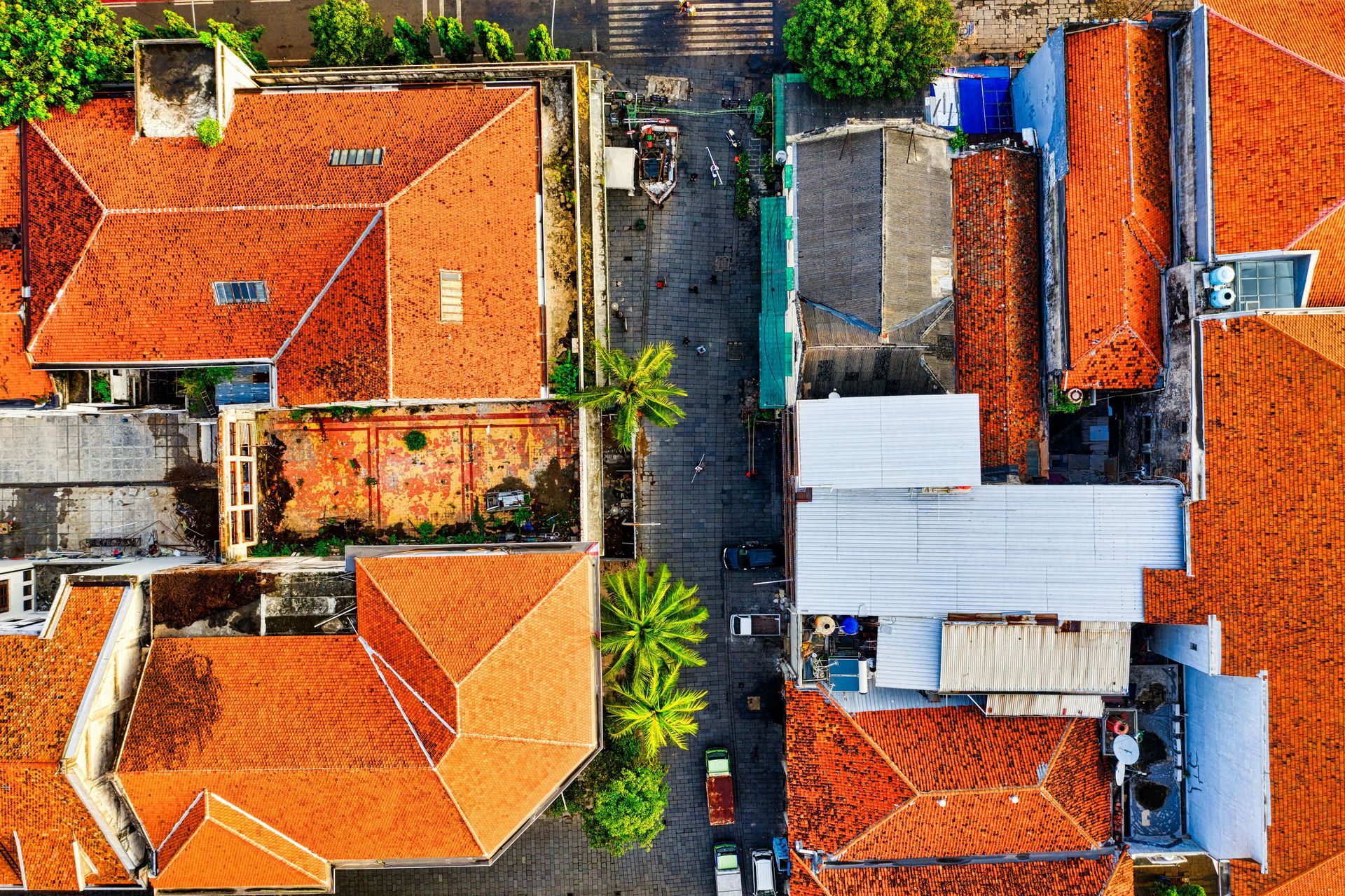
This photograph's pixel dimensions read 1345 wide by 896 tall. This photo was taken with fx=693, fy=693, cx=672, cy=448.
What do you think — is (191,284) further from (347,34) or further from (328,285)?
(347,34)

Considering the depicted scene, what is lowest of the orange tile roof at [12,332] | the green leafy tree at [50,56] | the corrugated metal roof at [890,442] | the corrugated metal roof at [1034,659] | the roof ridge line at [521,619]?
the corrugated metal roof at [1034,659]

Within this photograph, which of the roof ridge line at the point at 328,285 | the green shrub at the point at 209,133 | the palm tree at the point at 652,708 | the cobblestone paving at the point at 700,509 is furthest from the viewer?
the cobblestone paving at the point at 700,509

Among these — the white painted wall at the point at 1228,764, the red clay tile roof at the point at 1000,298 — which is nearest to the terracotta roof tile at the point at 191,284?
the red clay tile roof at the point at 1000,298

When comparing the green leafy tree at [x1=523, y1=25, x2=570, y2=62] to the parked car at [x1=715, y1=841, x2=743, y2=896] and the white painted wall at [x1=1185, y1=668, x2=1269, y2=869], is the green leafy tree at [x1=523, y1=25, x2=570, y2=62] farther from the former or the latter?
the white painted wall at [x1=1185, y1=668, x2=1269, y2=869]

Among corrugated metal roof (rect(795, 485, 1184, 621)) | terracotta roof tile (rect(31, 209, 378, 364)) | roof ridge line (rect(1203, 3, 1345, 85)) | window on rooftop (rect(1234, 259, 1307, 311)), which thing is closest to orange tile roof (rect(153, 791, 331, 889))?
terracotta roof tile (rect(31, 209, 378, 364))

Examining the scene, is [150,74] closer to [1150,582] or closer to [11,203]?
[11,203]

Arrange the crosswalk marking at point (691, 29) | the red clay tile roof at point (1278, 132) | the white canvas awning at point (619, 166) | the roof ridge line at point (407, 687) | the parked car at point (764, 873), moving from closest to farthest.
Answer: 1. the roof ridge line at point (407, 687)
2. the red clay tile roof at point (1278, 132)
3. the white canvas awning at point (619, 166)
4. the parked car at point (764, 873)
5. the crosswalk marking at point (691, 29)

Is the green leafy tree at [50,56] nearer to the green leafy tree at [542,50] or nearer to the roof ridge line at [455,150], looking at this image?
the roof ridge line at [455,150]
